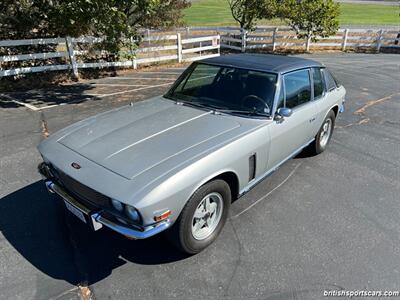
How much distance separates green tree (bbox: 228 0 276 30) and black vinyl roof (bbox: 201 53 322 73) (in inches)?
526

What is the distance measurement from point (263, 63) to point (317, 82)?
44.4 inches

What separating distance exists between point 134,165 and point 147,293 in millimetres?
1104

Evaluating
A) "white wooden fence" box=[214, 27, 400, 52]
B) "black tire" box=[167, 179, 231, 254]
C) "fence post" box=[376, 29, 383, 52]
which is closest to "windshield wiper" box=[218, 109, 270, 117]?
"black tire" box=[167, 179, 231, 254]

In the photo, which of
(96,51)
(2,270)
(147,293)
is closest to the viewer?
(147,293)

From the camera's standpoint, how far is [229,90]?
152 inches

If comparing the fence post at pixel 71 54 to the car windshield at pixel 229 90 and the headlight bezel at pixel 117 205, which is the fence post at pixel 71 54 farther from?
the headlight bezel at pixel 117 205

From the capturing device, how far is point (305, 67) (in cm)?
438

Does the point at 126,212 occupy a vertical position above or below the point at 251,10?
below

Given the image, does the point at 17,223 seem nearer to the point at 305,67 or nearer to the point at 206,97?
the point at 206,97

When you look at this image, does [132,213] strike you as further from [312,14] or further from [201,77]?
[312,14]

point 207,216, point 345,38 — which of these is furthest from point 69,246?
point 345,38

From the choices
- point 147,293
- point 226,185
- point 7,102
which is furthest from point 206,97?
point 7,102

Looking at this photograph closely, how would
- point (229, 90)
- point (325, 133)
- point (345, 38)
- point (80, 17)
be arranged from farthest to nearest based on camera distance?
1. point (345, 38)
2. point (80, 17)
3. point (325, 133)
4. point (229, 90)

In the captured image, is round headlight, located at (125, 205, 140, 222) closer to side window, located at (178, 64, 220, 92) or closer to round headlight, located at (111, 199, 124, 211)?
round headlight, located at (111, 199, 124, 211)
